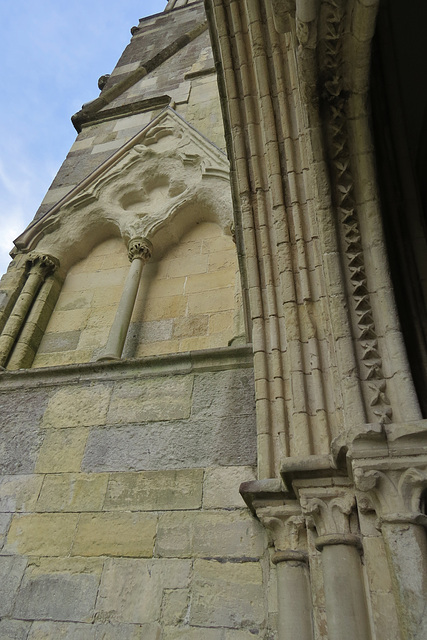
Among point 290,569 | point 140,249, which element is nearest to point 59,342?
point 140,249

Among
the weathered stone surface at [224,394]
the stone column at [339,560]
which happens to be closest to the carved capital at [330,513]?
the stone column at [339,560]

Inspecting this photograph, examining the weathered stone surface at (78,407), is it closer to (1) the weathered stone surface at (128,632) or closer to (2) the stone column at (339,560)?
(1) the weathered stone surface at (128,632)

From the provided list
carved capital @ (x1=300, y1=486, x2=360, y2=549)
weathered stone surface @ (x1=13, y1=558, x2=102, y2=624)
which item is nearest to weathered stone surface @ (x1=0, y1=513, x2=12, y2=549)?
weathered stone surface @ (x1=13, y1=558, x2=102, y2=624)

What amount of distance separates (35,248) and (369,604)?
4122mm

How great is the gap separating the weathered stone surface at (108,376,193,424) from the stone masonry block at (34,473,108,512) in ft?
1.20

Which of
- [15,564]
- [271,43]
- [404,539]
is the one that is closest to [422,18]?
[271,43]

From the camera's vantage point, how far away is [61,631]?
233 centimetres

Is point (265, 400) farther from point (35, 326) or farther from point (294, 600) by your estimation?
point (35, 326)

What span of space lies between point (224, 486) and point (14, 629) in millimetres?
1187

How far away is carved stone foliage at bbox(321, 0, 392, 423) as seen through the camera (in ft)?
7.22

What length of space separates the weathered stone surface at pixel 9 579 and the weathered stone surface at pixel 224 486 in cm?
101

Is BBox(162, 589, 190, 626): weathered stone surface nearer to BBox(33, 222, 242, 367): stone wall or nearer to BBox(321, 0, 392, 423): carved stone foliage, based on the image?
BBox(321, 0, 392, 423): carved stone foliage

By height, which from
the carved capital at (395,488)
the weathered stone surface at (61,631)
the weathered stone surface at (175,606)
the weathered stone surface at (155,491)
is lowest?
the weathered stone surface at (61,631)

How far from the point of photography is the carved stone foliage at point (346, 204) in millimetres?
2199
